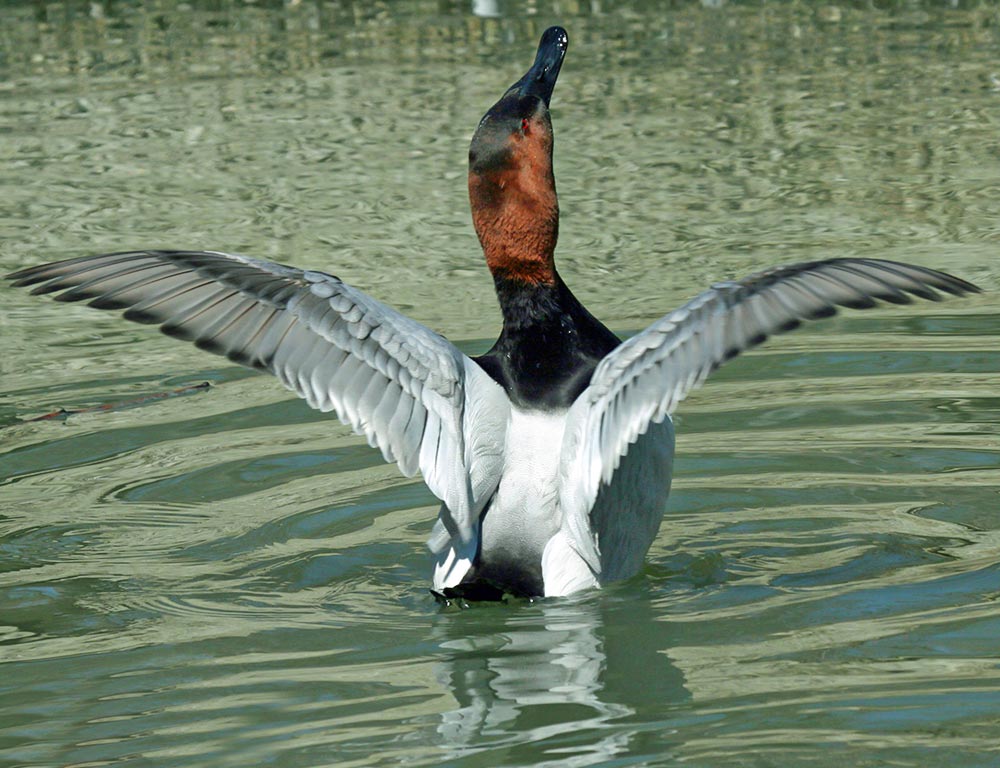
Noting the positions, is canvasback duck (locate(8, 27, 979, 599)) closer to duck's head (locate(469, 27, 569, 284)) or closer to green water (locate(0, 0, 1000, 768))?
duck's head (locate(469, 27, 569, 284))

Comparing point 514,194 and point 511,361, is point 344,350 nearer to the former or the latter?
point 511,361

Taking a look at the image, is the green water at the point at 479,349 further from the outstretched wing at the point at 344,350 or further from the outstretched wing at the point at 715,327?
the outstretched wing at the point at 715,327

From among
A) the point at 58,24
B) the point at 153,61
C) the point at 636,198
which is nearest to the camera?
the point at 636,198

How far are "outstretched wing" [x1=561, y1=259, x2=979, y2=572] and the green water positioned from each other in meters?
0.69

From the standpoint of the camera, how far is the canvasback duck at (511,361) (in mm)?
4328

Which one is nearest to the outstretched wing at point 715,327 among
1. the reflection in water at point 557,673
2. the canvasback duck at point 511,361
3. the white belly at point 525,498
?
the canvasback duck at point 511,361

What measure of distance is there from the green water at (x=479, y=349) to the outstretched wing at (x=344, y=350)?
54 centimetres

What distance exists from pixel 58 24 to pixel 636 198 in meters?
6.66

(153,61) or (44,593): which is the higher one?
(153,61)

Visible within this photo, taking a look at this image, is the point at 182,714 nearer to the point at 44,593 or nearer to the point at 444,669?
the point at 444,669

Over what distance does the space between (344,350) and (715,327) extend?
3.50 ft

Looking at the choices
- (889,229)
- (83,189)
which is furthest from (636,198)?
(83,189)

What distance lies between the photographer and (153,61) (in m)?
12.8

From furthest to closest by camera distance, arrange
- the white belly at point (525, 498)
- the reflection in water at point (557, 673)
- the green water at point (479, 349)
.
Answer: the white belly at point (525, 498) → the green water at point (479, 349) → the reflection in water at point (557, 673)
